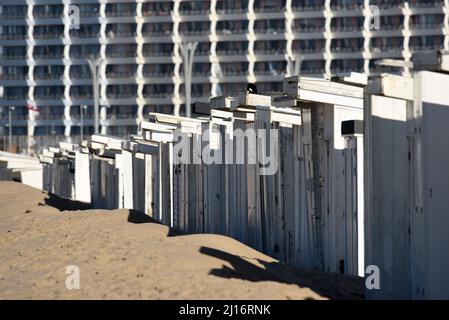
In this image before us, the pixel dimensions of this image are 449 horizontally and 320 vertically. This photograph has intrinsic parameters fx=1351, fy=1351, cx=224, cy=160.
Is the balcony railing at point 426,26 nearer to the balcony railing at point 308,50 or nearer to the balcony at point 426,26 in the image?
the balcony at point 426,26

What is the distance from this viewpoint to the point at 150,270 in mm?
15906

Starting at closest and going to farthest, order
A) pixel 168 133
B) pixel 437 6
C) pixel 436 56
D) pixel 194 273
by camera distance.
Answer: pixel 436 56
pixel 194 273
pixel 168 133
pixel 437 6

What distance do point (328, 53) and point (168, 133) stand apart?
90.8 metres

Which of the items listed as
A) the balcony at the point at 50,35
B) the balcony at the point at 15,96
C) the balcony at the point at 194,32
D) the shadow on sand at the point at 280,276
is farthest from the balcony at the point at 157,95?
the shadow on sand at the point at 280,276

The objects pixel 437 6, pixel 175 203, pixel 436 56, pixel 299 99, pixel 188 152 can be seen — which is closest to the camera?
pixel 436 56

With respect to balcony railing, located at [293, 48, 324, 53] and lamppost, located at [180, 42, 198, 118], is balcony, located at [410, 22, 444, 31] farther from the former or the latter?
lamppost, located at [180, 42, 198, 118]

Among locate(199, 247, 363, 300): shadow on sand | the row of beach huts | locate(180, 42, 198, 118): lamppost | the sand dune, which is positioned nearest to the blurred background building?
locate(180, 42, 198, 118): lamppost

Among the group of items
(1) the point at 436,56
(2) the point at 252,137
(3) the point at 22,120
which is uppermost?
(1) the point at 436,56

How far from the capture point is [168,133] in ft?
116

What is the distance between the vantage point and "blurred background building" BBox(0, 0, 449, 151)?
124938 mm

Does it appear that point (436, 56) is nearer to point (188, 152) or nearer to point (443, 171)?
point (443, 171)

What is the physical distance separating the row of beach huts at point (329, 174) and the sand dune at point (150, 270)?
1.10m

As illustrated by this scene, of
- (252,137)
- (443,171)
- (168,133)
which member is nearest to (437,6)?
(168,133)

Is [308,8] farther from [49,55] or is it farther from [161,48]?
[49,55]
